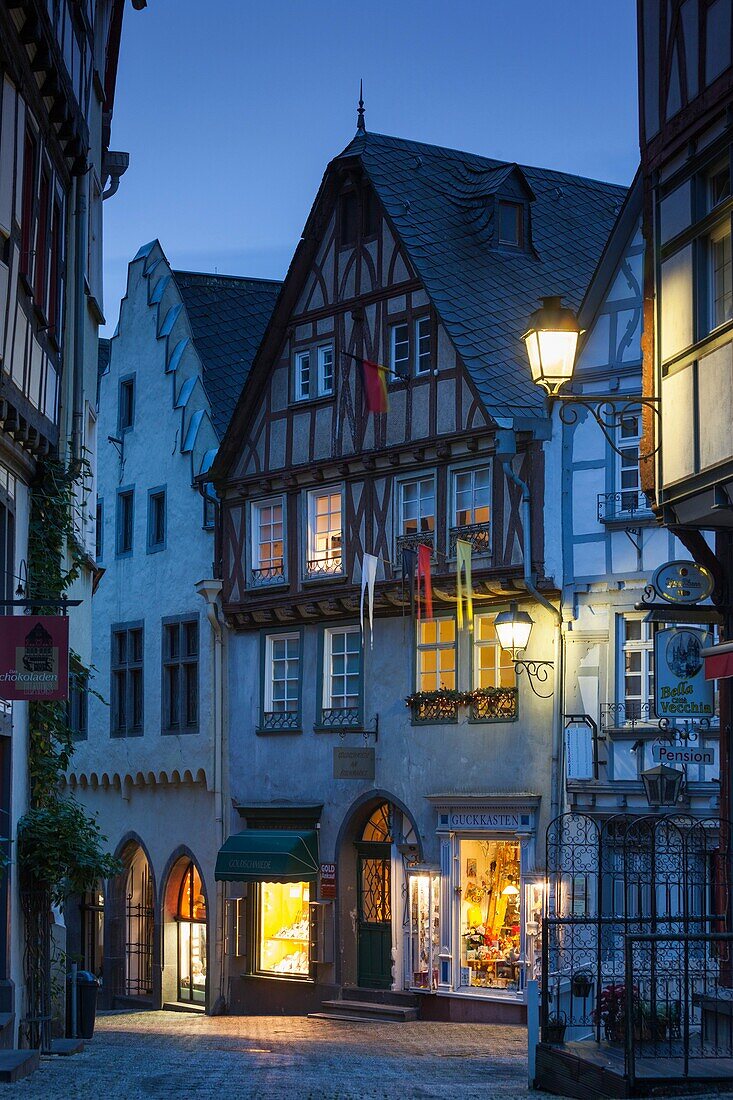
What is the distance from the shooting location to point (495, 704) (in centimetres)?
2545

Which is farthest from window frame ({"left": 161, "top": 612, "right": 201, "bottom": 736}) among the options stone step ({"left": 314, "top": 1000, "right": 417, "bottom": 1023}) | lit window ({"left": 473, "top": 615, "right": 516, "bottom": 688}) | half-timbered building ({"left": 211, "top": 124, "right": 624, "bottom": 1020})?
lit window ({"left": 473, "top": 615, "right": 516, "bottom": 688})

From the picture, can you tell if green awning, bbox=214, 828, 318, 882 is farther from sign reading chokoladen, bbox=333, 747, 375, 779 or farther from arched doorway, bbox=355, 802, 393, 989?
sign reading chokoladen, bbox=333, 747, 375, 779

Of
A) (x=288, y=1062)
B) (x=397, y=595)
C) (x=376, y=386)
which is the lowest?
(x=288, y=1062)

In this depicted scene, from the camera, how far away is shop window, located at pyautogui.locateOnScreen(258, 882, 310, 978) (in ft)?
94.3

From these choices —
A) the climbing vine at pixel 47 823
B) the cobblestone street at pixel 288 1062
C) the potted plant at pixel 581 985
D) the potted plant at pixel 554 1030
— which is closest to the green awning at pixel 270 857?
the cobblestone street at pixel 288 1062

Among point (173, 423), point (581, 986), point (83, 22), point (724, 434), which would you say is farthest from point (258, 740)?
point (724, 434)

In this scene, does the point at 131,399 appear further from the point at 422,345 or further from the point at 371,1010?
the point at 371,1010

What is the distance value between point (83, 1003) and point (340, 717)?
908cm

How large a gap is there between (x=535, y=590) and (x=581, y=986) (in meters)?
10.5

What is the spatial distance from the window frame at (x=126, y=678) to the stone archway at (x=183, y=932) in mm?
2612

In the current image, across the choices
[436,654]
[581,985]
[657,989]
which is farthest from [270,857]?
[657,989]

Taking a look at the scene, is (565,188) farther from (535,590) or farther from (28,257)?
(28,257)

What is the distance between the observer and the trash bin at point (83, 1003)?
1936 cm

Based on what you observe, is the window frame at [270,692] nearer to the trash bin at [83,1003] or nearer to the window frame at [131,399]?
the window frame at [131,399]
